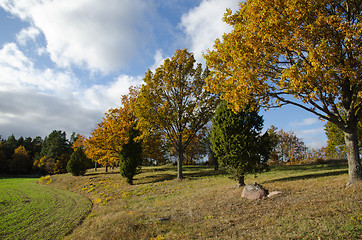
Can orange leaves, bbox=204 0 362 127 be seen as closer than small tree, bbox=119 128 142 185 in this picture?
Yes

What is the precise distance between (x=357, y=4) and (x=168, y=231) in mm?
13823

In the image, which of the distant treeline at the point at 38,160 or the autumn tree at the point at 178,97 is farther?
the distant treeline at the point at 38,160

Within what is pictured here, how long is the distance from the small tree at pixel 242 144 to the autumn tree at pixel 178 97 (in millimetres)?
7832

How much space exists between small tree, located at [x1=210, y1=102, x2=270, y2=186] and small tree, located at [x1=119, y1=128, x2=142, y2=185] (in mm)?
12875

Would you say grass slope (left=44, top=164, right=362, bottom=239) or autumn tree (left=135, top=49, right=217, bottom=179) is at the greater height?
autumn tree (left=135, top=49, right=217, bottom=179)

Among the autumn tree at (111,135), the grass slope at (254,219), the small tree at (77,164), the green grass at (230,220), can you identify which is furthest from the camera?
the small tree at (77,164)

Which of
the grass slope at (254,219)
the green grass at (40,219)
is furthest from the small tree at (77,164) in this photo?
the grass slope at (254,219)

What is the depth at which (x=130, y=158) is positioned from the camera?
2402 centimetres

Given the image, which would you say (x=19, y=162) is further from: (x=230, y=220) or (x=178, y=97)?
(x=230, y=220)

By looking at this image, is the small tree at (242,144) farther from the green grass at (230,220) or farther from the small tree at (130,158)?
the small tree at (130,158)

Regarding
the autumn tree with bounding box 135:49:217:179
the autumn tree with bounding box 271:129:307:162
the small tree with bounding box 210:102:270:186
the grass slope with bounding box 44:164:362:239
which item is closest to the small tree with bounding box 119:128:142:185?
Result: the autumn tree with bounding box 135:49:217:179

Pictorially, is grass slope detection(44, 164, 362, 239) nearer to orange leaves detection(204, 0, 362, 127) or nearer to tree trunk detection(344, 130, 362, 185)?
tree trunk detection(344, 130, 362, 185)

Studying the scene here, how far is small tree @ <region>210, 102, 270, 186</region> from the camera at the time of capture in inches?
543

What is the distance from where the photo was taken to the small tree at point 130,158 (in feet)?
77.7
